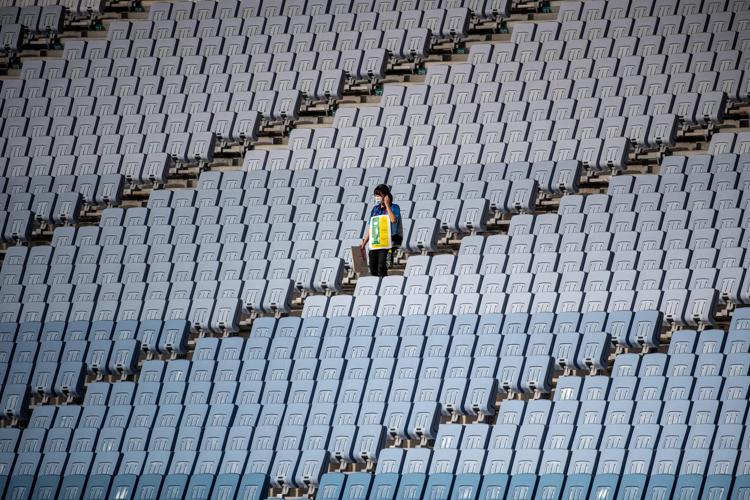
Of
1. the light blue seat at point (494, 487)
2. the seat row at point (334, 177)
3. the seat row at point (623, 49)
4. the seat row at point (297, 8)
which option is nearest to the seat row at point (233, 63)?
the seat row at point (297, 8)

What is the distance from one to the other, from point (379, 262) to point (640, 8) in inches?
166

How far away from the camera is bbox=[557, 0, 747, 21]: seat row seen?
50.4ft

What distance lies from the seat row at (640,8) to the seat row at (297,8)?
0.77 m

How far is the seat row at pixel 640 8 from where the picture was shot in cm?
1536

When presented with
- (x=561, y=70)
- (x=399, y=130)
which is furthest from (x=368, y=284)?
(x=561, y=70)

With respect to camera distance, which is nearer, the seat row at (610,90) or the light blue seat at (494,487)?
the light blue seat at (494,487)

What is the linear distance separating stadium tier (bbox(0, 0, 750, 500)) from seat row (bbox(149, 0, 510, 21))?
35 mm

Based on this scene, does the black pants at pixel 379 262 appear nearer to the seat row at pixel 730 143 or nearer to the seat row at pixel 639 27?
the seat row at pixel 730 143

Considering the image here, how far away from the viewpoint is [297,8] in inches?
681

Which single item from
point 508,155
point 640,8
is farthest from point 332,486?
point 640,8

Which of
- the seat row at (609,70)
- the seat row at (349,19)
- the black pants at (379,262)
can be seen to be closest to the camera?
the black pants at (379,262)

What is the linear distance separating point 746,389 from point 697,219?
7.45ft

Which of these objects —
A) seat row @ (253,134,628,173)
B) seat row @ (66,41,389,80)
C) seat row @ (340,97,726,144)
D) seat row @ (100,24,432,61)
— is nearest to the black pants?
seat row @ (253,134,628,173)

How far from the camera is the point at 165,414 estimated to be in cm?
1281
